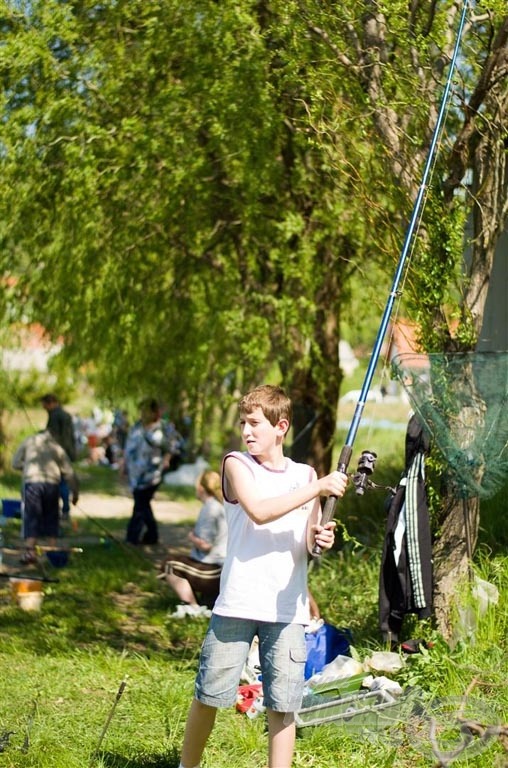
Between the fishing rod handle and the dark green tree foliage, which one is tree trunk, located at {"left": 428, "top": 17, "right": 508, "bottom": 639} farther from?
the fishing rod handle

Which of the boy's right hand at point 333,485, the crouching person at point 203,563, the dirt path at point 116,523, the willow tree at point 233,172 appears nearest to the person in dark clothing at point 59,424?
the willow tree at point 233,172

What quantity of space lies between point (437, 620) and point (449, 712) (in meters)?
0.96

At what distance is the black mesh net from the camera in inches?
255

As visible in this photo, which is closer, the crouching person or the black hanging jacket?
the black hanging jacket

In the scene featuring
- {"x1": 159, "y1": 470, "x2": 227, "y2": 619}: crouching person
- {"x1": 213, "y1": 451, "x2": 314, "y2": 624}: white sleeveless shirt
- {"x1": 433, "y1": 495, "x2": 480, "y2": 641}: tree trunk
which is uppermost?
{"x1": 213, "y1": 451, "x2": 314, "y2": 624}: white sleeveless shirt

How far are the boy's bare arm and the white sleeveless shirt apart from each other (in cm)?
7

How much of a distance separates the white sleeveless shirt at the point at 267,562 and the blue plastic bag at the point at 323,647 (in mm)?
2088

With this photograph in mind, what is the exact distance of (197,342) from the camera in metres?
12.0

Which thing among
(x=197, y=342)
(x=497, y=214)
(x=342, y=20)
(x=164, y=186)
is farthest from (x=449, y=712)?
(x=197, y=342)

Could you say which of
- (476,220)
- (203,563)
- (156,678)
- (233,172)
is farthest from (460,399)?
(233,172)

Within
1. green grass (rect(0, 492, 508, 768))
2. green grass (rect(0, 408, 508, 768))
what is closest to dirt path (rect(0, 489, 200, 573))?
green grass (rect(0, 408, 508, 768))

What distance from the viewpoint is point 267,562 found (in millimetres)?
4781

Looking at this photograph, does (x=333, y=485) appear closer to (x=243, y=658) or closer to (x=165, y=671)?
(x=243, y=658)

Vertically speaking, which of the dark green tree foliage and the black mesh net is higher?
the dark green tree foliage
